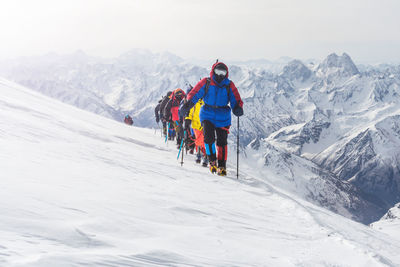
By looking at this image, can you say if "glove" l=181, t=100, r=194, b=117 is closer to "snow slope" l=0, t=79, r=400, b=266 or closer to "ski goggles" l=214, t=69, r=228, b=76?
"ski goggles" l=214, t=69, r=228, b=76

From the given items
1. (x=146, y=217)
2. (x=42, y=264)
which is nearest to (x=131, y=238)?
(x=146, y=217)

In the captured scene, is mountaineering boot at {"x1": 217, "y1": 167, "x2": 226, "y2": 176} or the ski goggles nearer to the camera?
the ski goggles

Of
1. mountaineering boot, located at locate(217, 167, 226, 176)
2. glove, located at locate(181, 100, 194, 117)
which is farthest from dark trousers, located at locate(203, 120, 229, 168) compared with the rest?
glove, located at locate(181, 100, 194, 117)

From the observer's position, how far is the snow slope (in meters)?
2.52

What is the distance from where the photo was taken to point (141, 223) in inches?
137

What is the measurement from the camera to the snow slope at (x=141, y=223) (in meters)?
2.52

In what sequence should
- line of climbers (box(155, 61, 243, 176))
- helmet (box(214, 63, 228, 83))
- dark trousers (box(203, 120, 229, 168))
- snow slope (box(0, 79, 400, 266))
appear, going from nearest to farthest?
snow slope (box(0, 79, 400, 266)) < helmet (box(214, 63, 228, 83)) < line of climbers (box(155, 61, 243, 176)) < dark trousers (box(203, 120, 229, 168))

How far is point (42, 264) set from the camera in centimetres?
200

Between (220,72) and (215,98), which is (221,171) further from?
(220,72)

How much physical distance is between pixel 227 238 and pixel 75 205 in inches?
64.9

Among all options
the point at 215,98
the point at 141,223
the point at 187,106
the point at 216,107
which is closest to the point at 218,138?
the point at 216,107

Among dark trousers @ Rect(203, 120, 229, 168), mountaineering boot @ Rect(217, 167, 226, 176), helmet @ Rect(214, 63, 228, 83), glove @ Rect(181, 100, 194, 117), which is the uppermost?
helmet @ Rect(214, 63, 228, 83)

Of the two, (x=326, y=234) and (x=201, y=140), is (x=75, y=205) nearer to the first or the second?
(x=326, y=234)

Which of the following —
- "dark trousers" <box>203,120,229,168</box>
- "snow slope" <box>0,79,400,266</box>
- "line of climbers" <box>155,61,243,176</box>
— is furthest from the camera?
"dark trousers" <box>203,120,229,168</box>
